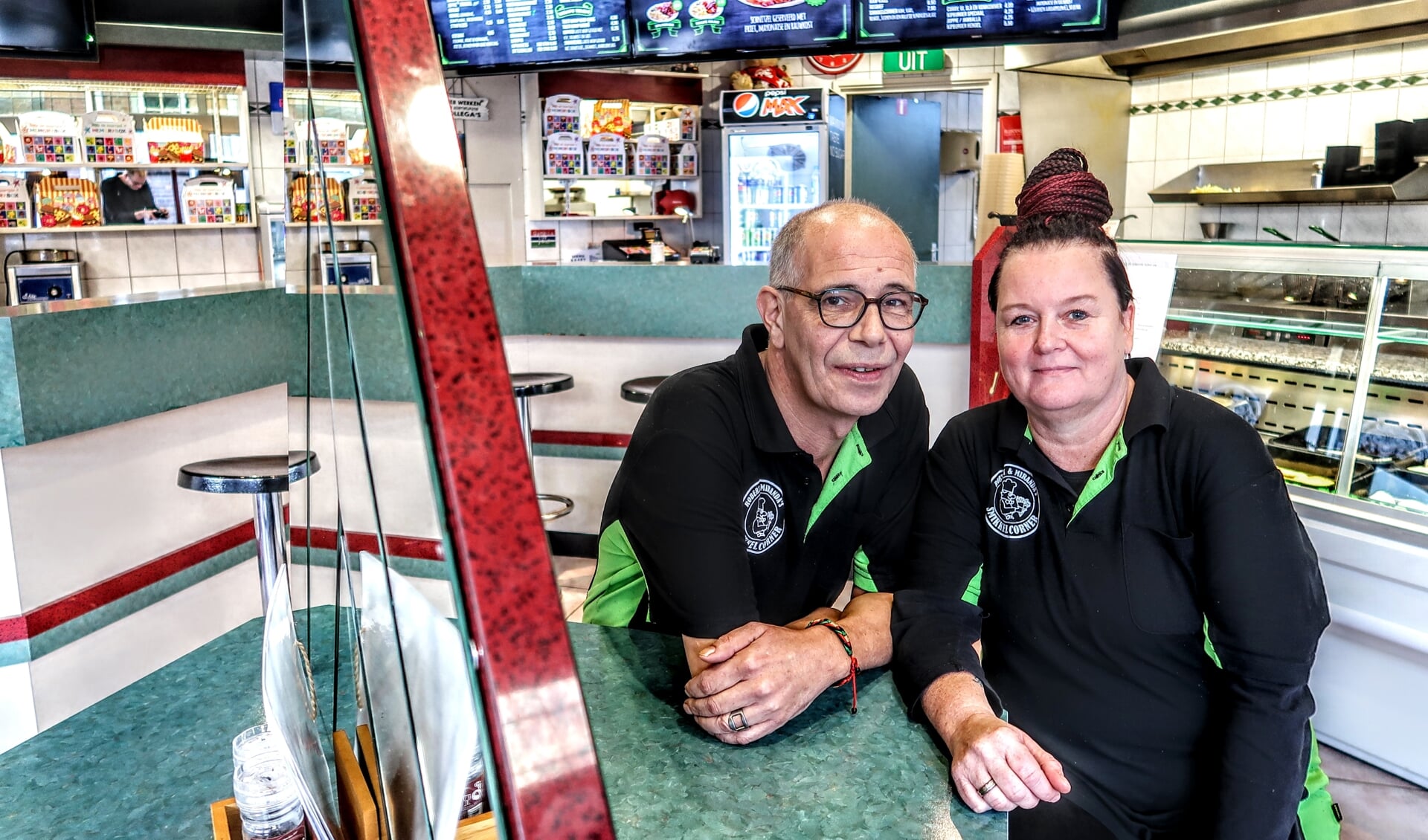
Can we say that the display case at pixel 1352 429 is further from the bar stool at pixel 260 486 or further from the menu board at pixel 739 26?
the bar stool at pixel 260 486

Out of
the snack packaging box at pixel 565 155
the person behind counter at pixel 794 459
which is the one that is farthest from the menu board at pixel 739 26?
the snack packaging box at pixel 565 155

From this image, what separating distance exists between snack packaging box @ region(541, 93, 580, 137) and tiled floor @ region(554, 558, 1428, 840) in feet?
18.6

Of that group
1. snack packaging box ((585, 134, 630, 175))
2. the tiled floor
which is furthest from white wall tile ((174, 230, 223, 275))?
the tiled floor

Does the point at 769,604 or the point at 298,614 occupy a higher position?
the point at 298,614

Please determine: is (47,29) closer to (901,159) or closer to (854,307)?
(854,307)

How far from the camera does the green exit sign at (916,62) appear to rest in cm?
743

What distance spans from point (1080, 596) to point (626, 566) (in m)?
0.76

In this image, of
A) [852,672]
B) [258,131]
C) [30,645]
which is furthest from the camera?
[258,131]

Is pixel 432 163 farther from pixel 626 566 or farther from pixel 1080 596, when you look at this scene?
pixel 1080 596

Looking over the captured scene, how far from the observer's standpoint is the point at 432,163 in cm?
42

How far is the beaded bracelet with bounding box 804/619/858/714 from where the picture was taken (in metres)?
1.17

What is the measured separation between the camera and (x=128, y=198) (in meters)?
6.47

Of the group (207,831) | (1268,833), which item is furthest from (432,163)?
(1268,833)

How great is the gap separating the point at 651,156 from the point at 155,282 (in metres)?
3.69
